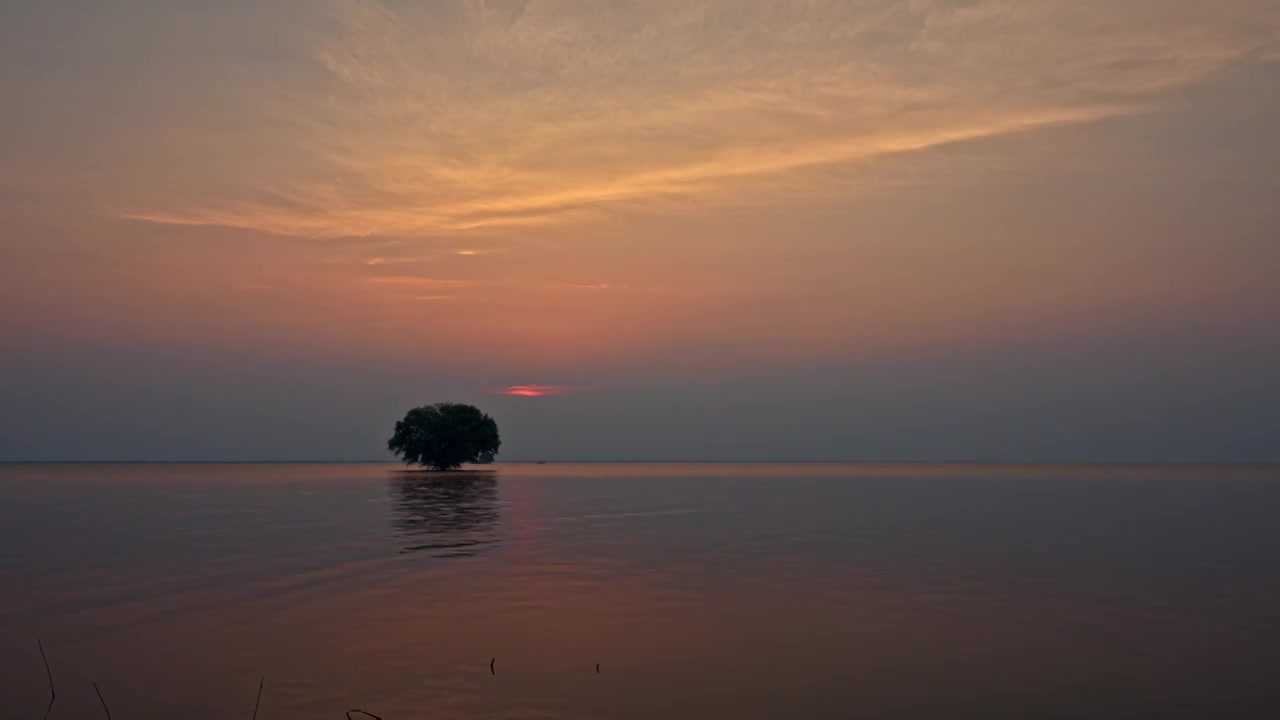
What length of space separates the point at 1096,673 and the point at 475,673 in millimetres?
12708

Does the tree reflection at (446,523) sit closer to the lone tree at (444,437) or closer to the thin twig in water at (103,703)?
the thin twig in water at (103,703)

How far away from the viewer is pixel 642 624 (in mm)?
23719

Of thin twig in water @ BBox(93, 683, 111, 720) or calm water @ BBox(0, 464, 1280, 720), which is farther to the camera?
calm water @ BBox(0, 464, 1280, 720)

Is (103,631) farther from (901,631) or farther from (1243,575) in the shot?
(1243,575)

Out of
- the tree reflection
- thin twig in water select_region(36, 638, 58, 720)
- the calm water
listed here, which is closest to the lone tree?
the tree reflection

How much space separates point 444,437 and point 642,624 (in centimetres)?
15233

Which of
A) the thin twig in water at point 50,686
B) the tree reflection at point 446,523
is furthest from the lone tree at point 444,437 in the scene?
the thin twig in water at point 50,686

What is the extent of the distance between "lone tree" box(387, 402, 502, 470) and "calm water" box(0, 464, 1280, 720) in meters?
120

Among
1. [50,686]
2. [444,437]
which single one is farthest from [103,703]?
[444,437]

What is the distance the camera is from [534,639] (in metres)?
21.6

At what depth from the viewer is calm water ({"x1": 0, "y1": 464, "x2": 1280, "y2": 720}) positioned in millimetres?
16562

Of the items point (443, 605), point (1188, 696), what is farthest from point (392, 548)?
point (1188, 696)

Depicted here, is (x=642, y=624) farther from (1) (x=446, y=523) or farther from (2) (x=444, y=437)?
(2) (x=444, y=437)

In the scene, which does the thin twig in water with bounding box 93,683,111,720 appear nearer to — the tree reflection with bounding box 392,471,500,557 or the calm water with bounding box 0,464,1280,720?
the calm water with bounding box 0,464,1280,720
